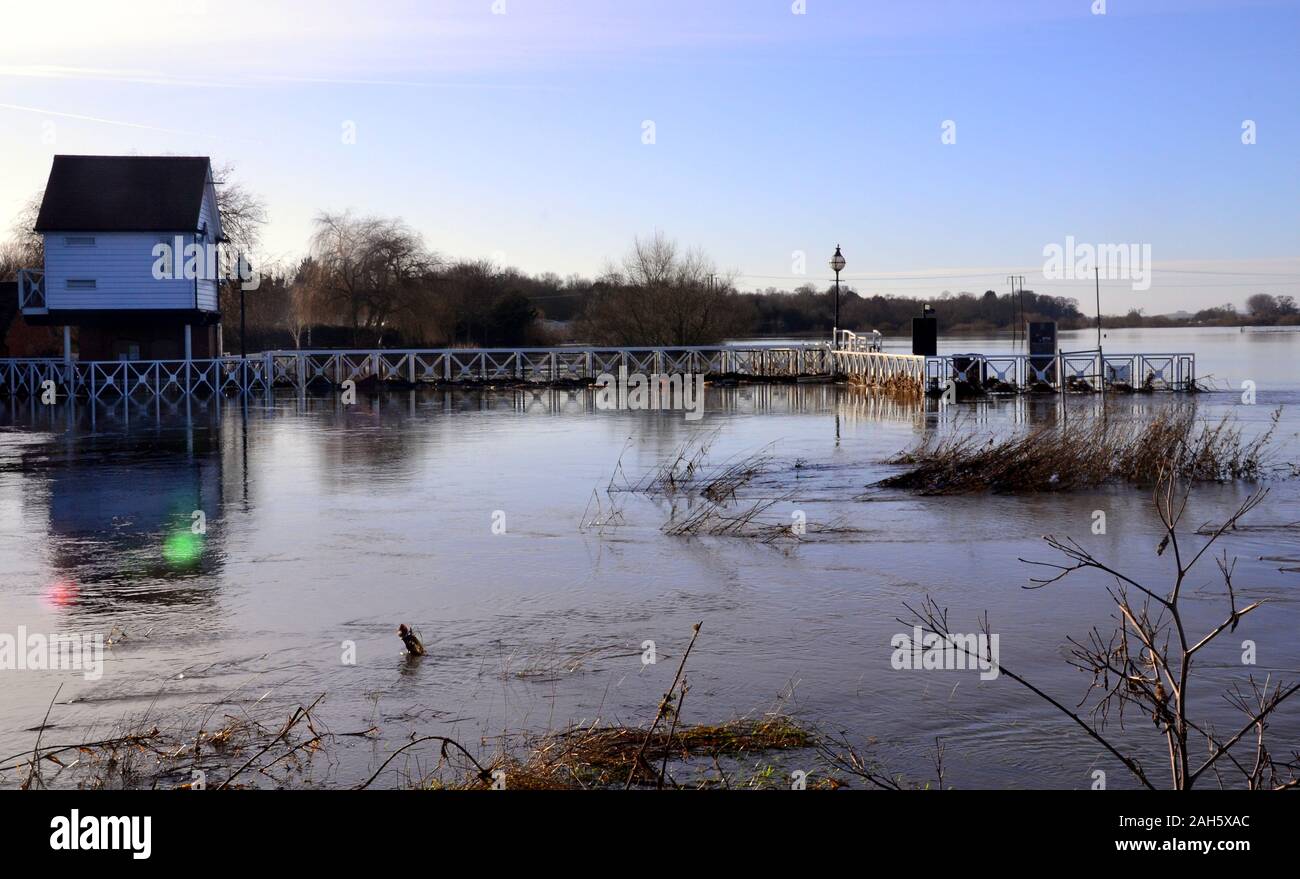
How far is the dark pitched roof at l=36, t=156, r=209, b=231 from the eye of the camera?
4028cm

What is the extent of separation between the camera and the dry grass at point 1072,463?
1648 centimetres

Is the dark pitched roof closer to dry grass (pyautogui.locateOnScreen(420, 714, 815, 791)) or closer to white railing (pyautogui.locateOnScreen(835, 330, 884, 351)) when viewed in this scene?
white railing (pyautogui.locateOnScreen(835, 330, 884, 351))

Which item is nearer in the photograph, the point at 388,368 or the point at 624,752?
the point at 624,752

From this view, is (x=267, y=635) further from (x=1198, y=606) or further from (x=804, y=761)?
→ (x=1198, y=606)

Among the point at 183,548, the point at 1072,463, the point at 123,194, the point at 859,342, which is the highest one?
the point at 123,194

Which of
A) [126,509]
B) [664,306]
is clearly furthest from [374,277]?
[126,509]

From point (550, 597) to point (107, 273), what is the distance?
34.4 metres

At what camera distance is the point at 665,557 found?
12078mm

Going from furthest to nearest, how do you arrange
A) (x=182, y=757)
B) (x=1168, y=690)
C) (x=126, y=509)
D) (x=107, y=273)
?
1. (x=107, y=273)
2. (x=126, y=509)
3. (x=1168, y=690)
4. (x=182, y=757)

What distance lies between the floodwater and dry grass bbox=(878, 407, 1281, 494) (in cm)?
65

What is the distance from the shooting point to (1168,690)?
757 centimetres

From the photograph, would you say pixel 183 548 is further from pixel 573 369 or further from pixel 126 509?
pixel 573 369

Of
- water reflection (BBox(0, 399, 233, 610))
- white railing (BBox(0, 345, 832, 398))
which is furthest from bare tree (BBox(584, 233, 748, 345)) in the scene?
water reflection (BBox(0, 399, 233, 610))
